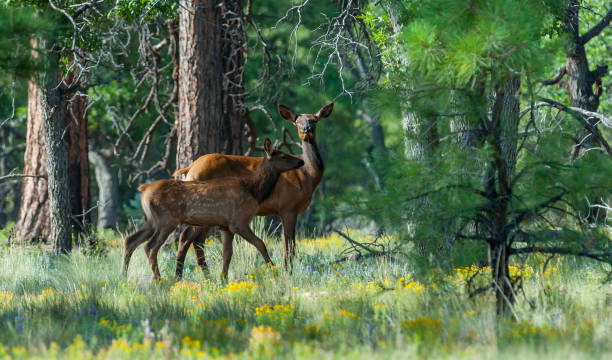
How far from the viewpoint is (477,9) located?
5.87 m

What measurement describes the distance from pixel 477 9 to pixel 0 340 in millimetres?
4693

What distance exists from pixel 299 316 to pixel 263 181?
122 inches

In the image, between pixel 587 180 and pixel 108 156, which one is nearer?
pixel 587 180

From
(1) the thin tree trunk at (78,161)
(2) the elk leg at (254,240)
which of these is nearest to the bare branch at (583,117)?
(2) the elk leg at (254,240)

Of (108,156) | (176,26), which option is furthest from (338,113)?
(176,26)

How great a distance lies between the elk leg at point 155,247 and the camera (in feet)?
29.7

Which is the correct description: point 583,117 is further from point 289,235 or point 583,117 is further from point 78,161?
point 78,161

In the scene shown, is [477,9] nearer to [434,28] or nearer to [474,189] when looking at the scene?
[434,28]

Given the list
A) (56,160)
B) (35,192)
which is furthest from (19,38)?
(35,192)

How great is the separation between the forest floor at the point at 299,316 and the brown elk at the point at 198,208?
403mm

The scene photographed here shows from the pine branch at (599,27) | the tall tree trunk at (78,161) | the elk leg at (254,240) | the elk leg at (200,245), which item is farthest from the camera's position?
the tall tree trunk at (78,161)

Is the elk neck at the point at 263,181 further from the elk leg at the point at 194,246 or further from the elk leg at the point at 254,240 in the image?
the elk leg at the point at 194,246

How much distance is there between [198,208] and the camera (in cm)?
923

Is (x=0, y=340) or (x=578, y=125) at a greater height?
(x=578, y=125)
